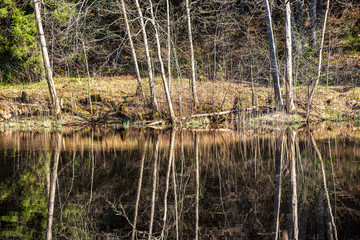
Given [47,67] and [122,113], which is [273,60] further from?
[47,67]

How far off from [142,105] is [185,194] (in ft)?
39.7

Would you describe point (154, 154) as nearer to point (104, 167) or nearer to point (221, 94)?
point (104, 167)

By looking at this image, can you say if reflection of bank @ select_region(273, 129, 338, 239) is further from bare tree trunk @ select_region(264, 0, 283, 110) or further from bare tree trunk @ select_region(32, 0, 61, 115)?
bare tree trunk @ select_region(32, 0, 61, 115)

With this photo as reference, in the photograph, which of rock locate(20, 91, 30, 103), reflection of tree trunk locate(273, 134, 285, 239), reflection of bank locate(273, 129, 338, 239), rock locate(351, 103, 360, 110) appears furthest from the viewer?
rock locate(20, 91, 30, 103)

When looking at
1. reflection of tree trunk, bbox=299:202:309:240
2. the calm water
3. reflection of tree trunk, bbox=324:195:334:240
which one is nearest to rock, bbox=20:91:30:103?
the calm water

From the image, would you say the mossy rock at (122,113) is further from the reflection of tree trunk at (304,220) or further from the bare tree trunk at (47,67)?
the reflection of tree trunk at (304,220)

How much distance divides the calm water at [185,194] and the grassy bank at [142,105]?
760cm

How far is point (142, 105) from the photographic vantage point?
53.6 feet

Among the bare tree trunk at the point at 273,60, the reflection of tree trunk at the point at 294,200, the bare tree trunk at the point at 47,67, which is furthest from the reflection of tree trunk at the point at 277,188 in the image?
the bare tree trunk at the point at 47,67

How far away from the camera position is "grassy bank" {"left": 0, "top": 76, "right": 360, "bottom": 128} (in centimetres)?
1516

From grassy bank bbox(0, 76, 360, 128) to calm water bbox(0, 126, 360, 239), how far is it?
24.9 feet

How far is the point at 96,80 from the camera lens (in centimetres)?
2195

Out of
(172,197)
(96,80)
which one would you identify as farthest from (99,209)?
(96,80)

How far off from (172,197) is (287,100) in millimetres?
10765
